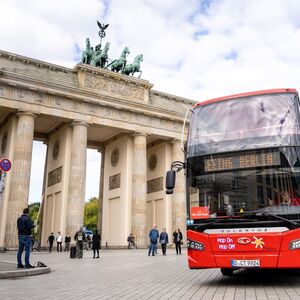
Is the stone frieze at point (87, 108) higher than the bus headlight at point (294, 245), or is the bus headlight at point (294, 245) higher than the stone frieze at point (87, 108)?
the stone frieze at point (87, 108)

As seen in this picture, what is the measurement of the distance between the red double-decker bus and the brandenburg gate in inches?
850

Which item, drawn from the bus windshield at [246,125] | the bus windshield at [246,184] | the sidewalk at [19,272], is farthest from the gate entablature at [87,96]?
the bus windshield at [246,184]

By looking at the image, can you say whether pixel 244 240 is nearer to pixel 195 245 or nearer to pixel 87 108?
pixel 195 245

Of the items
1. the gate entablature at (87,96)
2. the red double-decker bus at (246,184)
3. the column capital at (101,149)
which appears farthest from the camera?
the column capital at (101,149)

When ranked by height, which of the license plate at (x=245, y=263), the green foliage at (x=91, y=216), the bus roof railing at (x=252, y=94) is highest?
the green foliage at (x=91, y=216)

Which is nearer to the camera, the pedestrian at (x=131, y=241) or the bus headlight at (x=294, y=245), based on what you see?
the bus headlight at (x=294, y=245)

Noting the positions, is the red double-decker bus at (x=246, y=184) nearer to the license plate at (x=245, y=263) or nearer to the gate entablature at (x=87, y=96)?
the license plate at (x=245, y=263)

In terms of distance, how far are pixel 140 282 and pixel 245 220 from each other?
307 centimetres

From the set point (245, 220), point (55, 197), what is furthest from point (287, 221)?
point (55, 197)

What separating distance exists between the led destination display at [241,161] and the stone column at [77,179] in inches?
885

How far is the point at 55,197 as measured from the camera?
33688 millimetres

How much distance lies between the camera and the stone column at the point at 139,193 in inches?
1305

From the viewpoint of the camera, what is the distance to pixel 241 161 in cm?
869

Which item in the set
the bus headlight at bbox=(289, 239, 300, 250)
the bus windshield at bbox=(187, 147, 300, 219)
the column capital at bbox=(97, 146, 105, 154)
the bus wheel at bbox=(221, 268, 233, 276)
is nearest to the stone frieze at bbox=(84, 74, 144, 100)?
the column capital at bbox=(97, 146, 105, 154)
